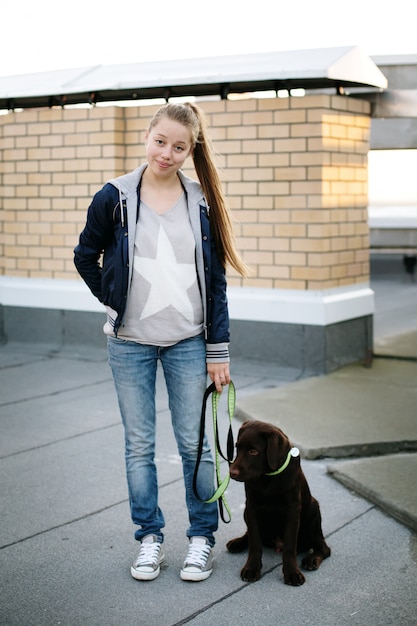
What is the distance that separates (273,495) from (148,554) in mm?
601

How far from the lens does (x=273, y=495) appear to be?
363cm

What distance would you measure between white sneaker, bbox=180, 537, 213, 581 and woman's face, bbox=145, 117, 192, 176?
5.18 ft

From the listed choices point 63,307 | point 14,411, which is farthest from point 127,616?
point 63,307

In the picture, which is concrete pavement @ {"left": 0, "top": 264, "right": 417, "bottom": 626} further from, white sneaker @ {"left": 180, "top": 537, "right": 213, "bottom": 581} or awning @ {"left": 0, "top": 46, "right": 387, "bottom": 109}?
awning @ {"left": 0, "top": 46, "right": 387, "bottom": 109}

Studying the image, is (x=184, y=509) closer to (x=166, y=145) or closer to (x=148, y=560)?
(x=148, y=560)

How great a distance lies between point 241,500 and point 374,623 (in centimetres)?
144

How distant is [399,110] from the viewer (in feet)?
26.7

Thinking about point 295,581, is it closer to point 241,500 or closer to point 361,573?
point 361,573

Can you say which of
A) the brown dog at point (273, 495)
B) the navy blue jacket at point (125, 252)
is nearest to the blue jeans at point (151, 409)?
the navy blue jacket at point (125, 252)

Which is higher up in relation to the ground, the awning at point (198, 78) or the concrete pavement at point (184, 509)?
the awning at point (198, 78)

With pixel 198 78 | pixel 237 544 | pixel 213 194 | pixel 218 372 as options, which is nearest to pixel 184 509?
pixel 237 544

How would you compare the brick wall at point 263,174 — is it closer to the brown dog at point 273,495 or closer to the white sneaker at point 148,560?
the brown dog at point 273,495

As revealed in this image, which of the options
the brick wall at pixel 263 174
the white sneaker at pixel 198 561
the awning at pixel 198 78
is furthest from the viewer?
the brick wall at pixel 263 174

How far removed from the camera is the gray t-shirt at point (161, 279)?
362cm
